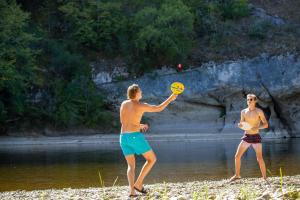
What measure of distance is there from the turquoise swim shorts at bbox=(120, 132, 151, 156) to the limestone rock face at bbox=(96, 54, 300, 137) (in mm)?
21901

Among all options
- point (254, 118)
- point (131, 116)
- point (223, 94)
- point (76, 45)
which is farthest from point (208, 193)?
point (76, 45)

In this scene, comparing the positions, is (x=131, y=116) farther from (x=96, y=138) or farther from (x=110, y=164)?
(x=96, y=138)

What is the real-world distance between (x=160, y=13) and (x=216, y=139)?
8.12 metres

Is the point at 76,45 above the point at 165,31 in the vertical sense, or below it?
below

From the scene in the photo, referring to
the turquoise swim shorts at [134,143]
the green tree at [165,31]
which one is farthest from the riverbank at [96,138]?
the turquoise swim shorts at [134,143]

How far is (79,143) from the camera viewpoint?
1085 inches

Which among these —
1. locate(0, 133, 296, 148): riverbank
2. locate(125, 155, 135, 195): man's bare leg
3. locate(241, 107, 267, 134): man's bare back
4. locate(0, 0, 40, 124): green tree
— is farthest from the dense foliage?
locate(125, 155, 135, 195): man's bare leg

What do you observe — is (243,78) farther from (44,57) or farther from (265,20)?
(44,57)

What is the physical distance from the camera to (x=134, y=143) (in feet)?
28.5

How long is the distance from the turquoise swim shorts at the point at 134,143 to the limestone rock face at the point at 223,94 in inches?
862

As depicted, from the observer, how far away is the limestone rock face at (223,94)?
102ft

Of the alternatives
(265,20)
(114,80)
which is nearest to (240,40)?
(265,20)

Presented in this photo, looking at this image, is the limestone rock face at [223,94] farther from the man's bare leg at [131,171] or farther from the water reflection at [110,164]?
the man's bare leg at [131,171]

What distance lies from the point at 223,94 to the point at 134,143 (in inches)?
938
